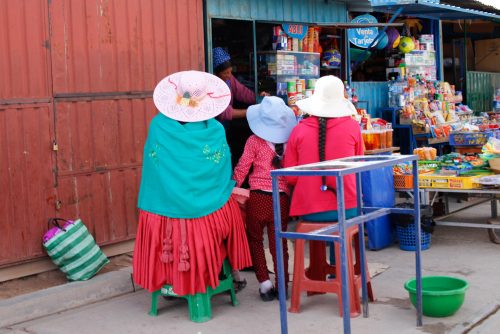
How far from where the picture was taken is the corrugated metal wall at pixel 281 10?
27.8 feet

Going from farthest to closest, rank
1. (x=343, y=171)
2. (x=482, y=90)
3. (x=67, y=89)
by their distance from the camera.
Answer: (x=482, y=90) < (x=67, y=89) < (x=343, y=171)

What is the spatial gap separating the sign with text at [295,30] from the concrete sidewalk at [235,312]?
3554 millimetres

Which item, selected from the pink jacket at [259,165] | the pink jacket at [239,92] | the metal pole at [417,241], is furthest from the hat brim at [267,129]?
the pink jacket at [239,92]

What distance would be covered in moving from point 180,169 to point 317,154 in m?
1.10

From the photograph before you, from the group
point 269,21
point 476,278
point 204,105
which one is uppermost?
point 269,21

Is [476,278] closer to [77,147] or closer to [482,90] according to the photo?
[77,147]

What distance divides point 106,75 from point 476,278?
3944 millimetres

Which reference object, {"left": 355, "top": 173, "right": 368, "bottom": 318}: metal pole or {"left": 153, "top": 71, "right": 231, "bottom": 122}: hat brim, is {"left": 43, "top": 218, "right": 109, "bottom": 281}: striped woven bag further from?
{"left": 355, "top": 173, "right": 368, "bottom": 318}: metal pole

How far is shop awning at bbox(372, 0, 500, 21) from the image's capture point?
35.6 ft

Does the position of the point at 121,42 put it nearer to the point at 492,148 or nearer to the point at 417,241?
the point at 417,241

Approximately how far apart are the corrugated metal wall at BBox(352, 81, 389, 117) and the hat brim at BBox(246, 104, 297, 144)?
5457 mm

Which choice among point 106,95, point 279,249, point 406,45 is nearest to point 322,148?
point 279,249

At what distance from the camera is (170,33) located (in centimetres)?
768

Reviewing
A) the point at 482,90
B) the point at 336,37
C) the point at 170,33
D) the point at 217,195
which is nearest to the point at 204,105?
the point at 217,195
